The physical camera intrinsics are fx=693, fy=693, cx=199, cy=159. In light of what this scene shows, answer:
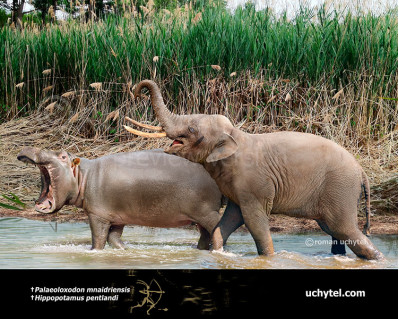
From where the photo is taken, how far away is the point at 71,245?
6680 millimetres

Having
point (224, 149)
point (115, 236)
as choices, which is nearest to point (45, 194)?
point (115, 236)

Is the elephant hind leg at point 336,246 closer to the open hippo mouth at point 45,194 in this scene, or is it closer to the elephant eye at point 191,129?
the elephant eye at point 191,129

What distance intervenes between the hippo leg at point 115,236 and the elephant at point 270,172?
126cm

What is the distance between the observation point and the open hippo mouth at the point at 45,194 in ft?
20.3

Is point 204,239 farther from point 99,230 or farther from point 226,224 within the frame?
point 99,230

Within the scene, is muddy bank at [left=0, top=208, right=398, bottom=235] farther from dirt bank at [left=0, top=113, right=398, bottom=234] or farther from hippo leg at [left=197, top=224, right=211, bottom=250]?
hippo leg at [left=197, top=224, right=211, bottom=250]

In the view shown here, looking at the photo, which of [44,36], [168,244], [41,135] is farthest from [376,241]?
[44,36]

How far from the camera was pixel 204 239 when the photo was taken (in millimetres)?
6344

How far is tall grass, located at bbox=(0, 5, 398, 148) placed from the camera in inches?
357

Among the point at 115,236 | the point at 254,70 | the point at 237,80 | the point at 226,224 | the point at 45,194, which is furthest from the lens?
the point at 254,70

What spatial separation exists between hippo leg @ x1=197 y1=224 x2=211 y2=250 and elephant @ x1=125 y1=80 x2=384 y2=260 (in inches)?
25.3

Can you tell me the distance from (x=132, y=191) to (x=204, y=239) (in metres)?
0.80

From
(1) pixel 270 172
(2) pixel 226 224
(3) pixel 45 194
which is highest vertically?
(1) pixel 270 172

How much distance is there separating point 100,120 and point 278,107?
2474mm
